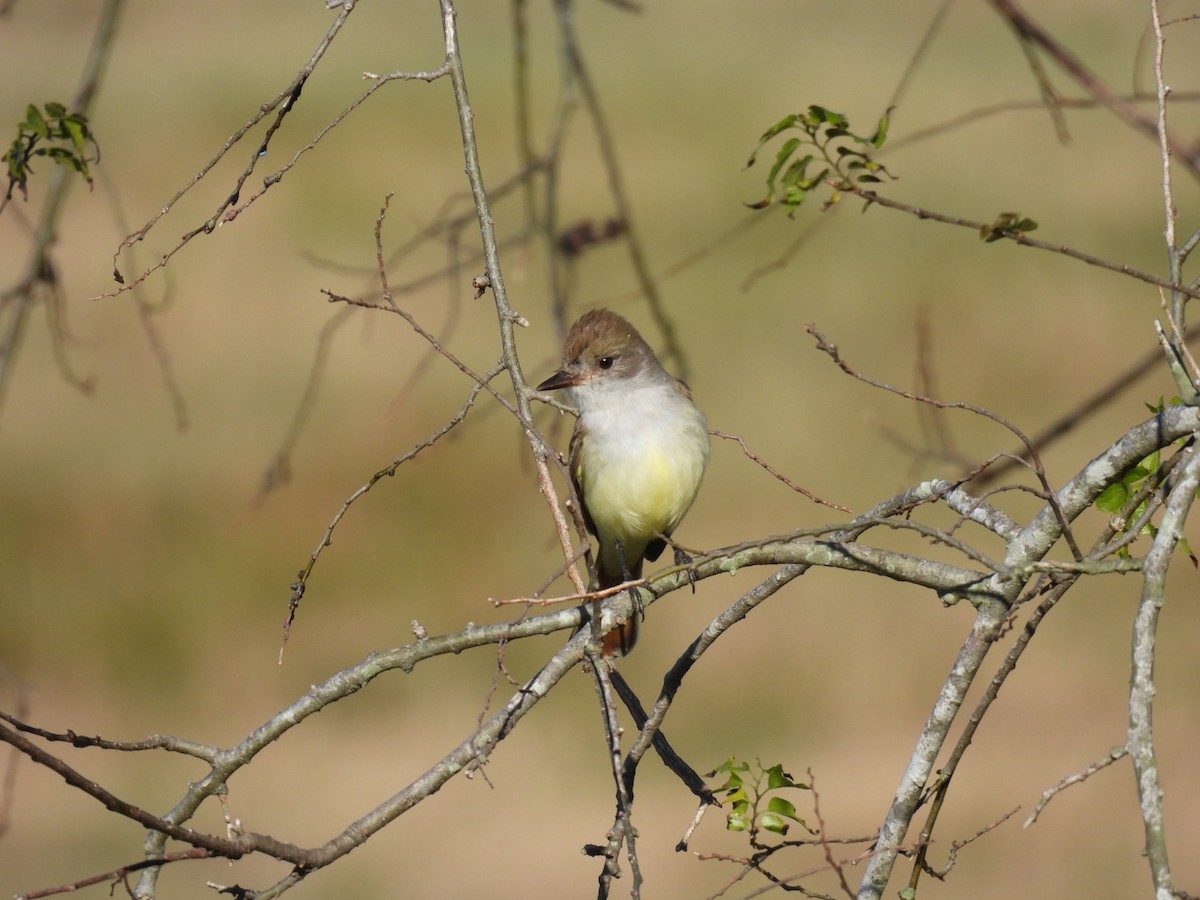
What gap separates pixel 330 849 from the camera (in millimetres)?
2346

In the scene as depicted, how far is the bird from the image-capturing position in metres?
4.46

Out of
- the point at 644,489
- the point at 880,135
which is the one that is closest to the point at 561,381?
the point at 644,489

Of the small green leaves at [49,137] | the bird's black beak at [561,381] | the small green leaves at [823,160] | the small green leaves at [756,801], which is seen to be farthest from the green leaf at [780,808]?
the small green leaves at [49,137]

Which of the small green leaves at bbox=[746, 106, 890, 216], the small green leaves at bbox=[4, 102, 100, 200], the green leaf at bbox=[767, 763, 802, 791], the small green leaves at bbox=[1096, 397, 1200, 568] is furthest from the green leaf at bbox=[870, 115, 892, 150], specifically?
the small green leaves at bbox=[4, 102, 100, 200]

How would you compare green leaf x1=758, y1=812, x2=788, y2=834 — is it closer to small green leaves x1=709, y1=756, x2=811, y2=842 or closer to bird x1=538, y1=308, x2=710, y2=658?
small green leaves x1=709, y1=756, x2=811, y2=842

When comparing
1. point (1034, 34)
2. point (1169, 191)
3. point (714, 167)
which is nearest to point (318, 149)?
point (714, 167)

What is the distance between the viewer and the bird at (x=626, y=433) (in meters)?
4.46

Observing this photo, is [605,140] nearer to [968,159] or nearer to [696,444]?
[696,444]

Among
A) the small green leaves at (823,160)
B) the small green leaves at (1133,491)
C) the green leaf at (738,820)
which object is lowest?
the green leaf at (738,820)

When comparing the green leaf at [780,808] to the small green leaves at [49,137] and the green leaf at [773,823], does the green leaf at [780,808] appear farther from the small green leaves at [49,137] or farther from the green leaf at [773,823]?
the small green leaves at [49,137]

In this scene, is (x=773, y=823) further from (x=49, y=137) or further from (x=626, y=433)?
(x=49, y=137)

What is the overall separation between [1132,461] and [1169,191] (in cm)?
51

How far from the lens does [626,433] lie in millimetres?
4500

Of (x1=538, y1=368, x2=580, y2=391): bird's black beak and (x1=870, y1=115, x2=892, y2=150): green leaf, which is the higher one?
(x1=538, y1=368, x2=580, y2=391): bird's black beak
